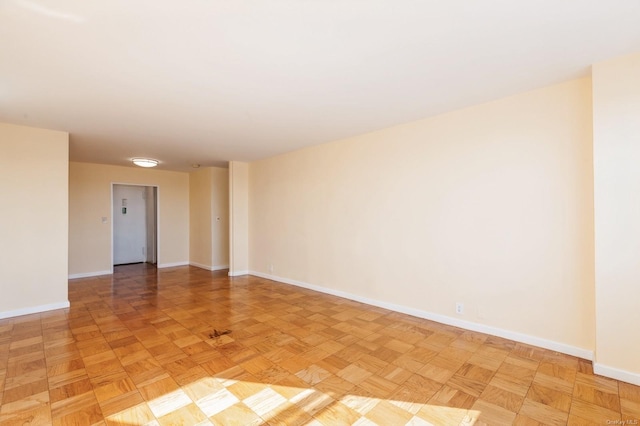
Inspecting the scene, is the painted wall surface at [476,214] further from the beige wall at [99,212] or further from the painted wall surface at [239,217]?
the beige wall at [99,212]

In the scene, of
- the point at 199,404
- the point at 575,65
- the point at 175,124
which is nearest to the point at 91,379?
the point at 199,404

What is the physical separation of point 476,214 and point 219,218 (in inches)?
216

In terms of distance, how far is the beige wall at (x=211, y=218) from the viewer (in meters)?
6.67

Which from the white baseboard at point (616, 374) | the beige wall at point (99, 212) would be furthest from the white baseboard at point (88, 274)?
the white baseboard at point (616, 374)

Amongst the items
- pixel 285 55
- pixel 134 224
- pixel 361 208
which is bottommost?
pixel 134 224

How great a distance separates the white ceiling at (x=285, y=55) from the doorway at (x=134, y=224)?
4325 millimetres

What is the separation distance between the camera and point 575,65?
7.40 feet

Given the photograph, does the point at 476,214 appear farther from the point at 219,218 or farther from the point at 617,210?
the point at 219,218

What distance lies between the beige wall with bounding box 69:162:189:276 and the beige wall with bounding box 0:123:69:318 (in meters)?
2.51

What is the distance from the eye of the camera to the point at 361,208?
4.14 m

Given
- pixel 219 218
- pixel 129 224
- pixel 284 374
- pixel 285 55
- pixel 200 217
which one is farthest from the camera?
pixel 129 224

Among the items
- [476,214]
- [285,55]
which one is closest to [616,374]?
[476,214]

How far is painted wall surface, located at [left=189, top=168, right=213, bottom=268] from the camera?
672 centimetres

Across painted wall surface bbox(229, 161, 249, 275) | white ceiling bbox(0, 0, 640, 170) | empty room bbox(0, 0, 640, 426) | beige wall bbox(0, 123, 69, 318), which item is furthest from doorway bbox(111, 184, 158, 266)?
white ceiling bbox(0, 0, 640, 170)
